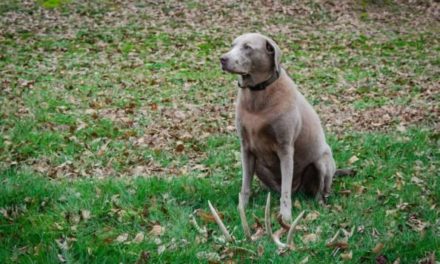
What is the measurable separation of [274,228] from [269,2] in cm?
1516

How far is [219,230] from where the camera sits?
4.48m

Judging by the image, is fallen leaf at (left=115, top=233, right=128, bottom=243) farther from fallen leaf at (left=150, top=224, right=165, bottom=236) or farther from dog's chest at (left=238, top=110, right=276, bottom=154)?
dog's chest at (left=238, top=110, right=276, bottom=154)

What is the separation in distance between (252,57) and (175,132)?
3.23 metres

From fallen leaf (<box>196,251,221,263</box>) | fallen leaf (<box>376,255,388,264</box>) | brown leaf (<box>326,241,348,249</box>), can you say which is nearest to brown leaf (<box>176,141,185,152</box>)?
fallen leaf (<box>196,251,221,263</box>)

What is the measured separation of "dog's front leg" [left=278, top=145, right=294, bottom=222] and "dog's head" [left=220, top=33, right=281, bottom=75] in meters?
0.77

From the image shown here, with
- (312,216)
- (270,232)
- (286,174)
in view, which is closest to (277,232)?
(270,232)

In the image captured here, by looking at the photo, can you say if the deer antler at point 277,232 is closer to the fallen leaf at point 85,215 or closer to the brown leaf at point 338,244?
the brown leaf at point 338,244

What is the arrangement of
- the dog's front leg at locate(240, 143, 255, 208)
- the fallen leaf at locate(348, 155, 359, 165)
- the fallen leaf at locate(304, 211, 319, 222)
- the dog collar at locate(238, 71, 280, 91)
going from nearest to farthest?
the fallen leaf at locate(304, 211, 319, 222), the dog collar at locate(238, 71, 280, 91), the dog's front leg at locate(240, 143, 255, 208), the fallen leaf at locate(348, 155, 359, 165)

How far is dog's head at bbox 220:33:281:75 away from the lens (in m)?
4.98

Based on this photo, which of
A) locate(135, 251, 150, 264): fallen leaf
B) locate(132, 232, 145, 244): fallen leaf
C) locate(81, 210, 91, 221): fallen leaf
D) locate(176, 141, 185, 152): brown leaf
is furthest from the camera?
locate(176, 141, 185, 152): brown leaf

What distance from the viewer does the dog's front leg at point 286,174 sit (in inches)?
197

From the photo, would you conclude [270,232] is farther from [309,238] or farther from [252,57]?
[252,57]

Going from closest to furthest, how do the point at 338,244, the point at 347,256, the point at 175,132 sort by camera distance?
the point at 347,256
the point at 338,244
the point at 175,132

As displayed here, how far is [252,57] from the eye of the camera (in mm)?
5031
